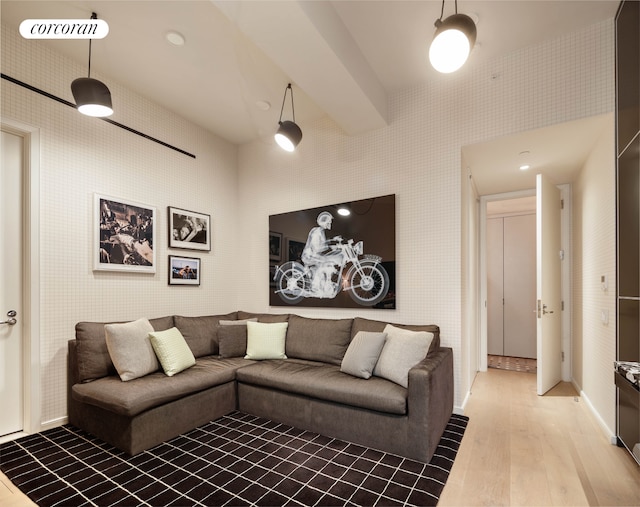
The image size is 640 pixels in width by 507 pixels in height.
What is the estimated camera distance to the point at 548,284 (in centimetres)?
354

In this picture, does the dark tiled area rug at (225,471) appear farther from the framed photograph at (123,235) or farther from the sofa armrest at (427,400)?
the framed photograph at (123,235)

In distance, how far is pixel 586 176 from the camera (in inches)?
129

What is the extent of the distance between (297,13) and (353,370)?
2454 mm

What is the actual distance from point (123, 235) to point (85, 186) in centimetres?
52

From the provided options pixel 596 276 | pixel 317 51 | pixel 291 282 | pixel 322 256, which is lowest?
pixel 291 282

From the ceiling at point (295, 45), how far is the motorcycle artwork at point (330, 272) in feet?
3.89

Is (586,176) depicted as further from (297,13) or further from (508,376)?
(297,13)

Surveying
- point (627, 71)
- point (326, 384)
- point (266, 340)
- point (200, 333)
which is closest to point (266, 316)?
point (266, 340)

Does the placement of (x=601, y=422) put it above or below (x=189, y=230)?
below

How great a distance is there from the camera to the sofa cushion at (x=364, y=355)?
2.69 m

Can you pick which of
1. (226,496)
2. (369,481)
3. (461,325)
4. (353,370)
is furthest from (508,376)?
(226,496)

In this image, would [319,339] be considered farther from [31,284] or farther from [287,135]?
[31,284]

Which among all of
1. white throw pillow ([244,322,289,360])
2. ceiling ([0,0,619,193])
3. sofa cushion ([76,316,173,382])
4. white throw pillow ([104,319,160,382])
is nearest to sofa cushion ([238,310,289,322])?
white throw pillow ([244,322,289,360])

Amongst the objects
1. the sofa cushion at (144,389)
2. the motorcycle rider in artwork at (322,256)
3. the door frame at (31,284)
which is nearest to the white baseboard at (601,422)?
the motorcycle rider in artwork at (322,256)
